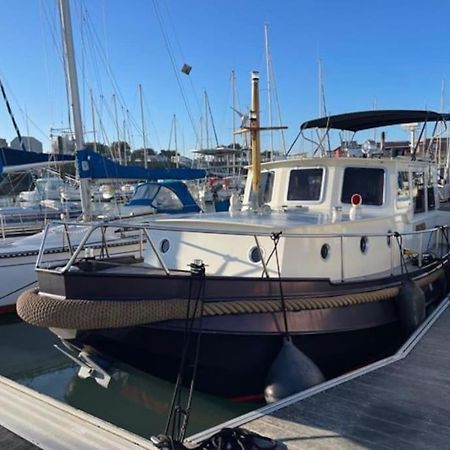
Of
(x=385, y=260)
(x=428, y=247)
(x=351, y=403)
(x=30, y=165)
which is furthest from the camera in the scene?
(x=30, y=165)

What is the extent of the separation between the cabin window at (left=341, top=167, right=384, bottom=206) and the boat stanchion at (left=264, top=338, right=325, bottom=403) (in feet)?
10.1

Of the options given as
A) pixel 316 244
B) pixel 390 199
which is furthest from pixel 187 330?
pixel 390 199

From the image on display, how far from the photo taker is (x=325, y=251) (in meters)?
6.29

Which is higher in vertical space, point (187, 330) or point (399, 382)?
point (187, 330)

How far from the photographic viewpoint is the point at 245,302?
5340 mm

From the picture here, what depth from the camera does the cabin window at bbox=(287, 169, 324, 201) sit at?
7641 mm

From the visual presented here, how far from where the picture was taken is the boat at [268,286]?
5066 millimetres

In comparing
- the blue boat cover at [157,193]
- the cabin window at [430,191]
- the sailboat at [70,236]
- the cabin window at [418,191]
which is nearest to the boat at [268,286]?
the cabin window at [418,191]

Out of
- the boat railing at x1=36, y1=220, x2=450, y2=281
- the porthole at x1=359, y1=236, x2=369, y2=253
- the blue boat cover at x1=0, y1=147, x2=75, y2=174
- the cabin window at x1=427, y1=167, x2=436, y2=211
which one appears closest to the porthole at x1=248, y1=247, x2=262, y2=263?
the boat railing at x1=36, y1=220, x2=450, y2=281

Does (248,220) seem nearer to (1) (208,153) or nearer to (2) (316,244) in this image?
(2) (316,244)

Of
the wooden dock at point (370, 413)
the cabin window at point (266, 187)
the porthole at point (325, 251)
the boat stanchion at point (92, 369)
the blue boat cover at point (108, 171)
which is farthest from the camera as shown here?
the blue boat cover at point (108, 171)

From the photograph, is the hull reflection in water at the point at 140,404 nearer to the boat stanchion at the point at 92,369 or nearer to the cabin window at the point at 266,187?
the boat stanchion at the point at 92,369

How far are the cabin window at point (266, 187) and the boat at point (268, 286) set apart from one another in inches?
0.9

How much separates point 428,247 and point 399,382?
4.59m
